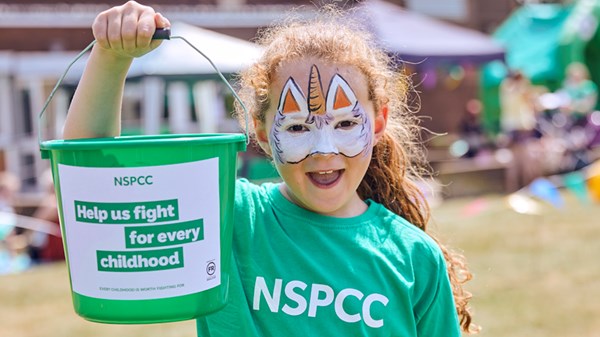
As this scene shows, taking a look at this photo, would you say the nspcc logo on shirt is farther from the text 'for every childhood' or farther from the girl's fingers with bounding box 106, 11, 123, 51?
the girl's fingers with bounding box 106, 11, 123, 51

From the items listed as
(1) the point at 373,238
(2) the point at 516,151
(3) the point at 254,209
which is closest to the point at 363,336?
(1) the point at 373,238

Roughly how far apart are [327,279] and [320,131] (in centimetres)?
35

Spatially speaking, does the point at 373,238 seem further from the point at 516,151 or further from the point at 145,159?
the point at 516,151

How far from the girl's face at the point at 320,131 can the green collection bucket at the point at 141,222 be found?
0.29m

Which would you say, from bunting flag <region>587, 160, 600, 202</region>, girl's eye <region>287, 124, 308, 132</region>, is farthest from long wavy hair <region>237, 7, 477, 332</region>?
bunting flag <region>587, 160, 600, 202</region>

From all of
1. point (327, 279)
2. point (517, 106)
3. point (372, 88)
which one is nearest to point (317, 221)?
point (327, 279)

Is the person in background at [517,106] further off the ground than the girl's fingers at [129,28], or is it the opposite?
the girl's fingers at [129,28]

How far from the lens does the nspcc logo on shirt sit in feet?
6.49

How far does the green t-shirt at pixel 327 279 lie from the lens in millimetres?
1983

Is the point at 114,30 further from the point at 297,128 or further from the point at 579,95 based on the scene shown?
the point at 579,95

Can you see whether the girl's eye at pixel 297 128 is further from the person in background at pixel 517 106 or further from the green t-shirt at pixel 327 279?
the person in background at pixel 517 106

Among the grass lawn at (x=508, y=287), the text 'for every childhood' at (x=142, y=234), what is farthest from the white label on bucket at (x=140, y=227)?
the grass lawn at (x=508, y=287)

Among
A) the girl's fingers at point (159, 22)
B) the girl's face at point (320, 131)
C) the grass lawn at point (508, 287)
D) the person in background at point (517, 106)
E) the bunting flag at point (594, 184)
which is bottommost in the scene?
the grass lawn at point (508, 287)

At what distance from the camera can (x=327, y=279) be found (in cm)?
200
